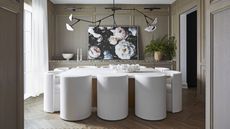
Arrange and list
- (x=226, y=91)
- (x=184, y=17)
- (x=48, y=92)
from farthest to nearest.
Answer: (x=184, y=17) < (x=48, y=92) < (x=226, y=91)

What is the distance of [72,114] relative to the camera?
3.54 m

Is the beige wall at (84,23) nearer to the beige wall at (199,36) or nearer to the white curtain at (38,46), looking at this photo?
the white curtain at (38,46)

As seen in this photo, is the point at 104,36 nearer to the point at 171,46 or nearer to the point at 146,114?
the point at 171,46

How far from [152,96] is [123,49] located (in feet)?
11.6

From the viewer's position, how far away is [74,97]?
138 inches

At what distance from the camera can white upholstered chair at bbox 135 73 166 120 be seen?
355 cm

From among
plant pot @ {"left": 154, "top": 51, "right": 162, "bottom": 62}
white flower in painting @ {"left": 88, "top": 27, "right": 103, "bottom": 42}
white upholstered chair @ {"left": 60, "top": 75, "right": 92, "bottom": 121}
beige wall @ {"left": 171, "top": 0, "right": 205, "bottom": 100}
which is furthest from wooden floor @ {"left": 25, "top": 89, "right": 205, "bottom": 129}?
white flower in painting @ {"left": 88, "top": 27, "right": 103, "bottom": 42}

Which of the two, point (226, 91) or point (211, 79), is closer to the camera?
point (226, 91)

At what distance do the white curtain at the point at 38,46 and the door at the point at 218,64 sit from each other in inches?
181

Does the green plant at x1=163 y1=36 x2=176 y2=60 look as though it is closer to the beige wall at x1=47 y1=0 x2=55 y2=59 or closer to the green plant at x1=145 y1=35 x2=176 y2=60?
the green plant at x1=145 y1=35 x2=176 y2=60

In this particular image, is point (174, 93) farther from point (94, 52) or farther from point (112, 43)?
point (94, 52)

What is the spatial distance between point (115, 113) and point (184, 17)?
417 cm
